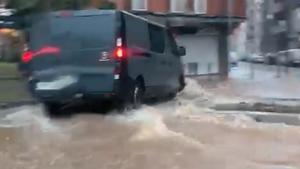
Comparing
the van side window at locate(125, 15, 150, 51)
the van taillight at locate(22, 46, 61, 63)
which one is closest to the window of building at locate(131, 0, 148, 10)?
the van side window at locate(125, 15, 150, 51)

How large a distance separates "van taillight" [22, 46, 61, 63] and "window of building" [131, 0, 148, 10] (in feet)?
69.3

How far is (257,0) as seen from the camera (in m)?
92.8

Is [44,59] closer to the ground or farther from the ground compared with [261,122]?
farther from the ground

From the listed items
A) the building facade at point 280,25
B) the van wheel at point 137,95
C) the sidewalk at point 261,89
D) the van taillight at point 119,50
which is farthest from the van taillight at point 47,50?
→ the building facade at point 280,25

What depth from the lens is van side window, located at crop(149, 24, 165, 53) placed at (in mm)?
15258

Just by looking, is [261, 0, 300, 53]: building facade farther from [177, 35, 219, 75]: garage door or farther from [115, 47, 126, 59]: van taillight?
[115, 47, 126, 59]: van taillight

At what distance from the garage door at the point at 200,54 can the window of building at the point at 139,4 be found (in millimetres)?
3096

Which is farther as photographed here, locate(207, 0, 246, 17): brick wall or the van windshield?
locate(207, 0, 246, 17): brick wall

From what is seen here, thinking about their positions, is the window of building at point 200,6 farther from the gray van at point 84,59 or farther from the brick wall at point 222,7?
the gray van at point 84,59

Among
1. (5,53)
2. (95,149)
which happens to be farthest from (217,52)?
(95,149)

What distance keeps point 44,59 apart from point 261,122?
3.98 metres

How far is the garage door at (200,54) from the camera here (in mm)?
36875

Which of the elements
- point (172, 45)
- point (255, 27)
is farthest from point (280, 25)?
point (172, 45)

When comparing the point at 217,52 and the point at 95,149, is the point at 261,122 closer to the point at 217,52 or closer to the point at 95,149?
the point at 95,149
